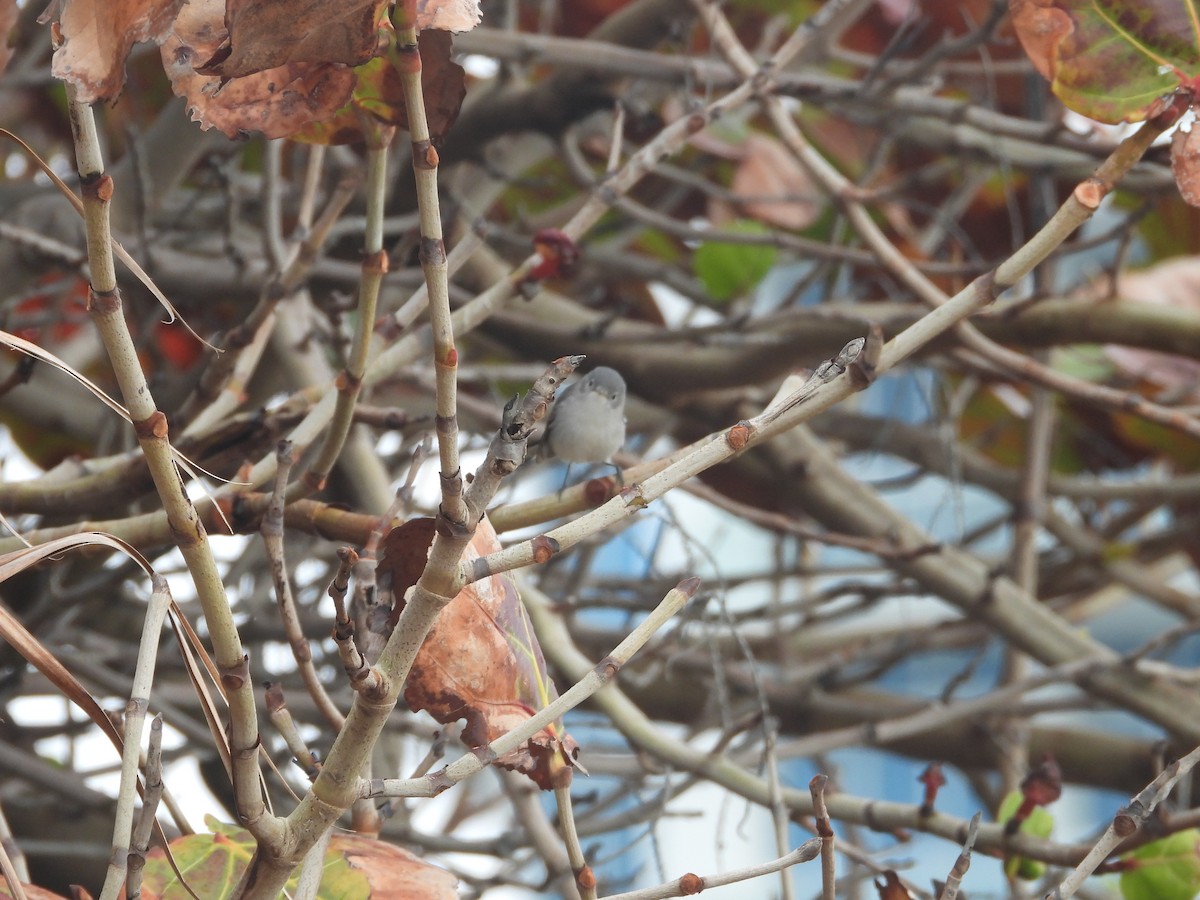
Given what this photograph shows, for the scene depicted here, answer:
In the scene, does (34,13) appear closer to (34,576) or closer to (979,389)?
(34,576)

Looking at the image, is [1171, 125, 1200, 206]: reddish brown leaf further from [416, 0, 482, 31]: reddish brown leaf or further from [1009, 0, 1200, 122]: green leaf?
[416, 0, 482, 31]: reddish brown leaf

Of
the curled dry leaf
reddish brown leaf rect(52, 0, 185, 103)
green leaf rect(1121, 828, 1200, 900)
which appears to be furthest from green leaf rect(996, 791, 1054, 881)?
reddish brown leaf rect(52, 0, 185, 103)

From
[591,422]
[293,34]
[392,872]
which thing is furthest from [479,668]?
[591,422]

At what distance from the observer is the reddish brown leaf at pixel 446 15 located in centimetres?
66

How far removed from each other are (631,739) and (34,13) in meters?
1.11

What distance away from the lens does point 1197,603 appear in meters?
2.21

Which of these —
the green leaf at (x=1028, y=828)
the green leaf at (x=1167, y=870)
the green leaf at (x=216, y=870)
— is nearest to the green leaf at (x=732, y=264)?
the green leaf at (x=1028, y=828)

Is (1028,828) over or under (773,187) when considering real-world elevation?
under

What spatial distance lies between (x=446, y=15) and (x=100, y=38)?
0.58 ft

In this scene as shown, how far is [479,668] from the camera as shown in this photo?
0.75 m

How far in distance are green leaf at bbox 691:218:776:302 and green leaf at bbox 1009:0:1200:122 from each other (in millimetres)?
1094

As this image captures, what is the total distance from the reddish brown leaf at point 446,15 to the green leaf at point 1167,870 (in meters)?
0.85

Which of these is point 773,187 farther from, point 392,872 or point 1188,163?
point 392,872

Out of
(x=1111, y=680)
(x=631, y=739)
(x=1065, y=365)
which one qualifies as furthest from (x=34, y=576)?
(x=1065, y=365)
